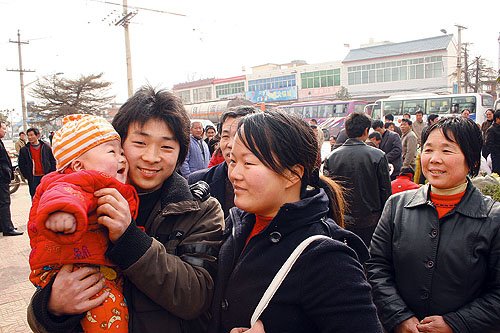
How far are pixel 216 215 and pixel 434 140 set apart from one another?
1.44 m

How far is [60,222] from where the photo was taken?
1056 mm

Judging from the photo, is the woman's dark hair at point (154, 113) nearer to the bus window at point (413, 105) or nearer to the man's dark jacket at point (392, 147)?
the man's dark jacket at point (392, 147)

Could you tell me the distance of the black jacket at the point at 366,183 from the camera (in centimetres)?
391

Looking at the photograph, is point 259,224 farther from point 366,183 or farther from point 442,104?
point 442,104

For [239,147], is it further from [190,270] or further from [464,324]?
[464,324]

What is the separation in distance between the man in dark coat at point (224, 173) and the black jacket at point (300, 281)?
150cm

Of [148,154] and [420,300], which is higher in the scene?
[148,154]

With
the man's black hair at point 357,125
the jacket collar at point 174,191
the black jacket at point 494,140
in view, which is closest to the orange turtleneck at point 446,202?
the jacket collar at point 174,191

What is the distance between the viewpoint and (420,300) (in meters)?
1.94

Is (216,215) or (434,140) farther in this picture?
(434,140)

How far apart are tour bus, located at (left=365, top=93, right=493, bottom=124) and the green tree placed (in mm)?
24017

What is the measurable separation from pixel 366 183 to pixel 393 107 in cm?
2087

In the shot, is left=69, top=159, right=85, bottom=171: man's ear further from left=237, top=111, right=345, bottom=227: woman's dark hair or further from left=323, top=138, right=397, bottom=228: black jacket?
left=323, top=138, right=397, bottom=228: black jacket

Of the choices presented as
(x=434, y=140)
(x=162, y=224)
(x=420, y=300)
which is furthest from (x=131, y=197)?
(x=434, y=140)
